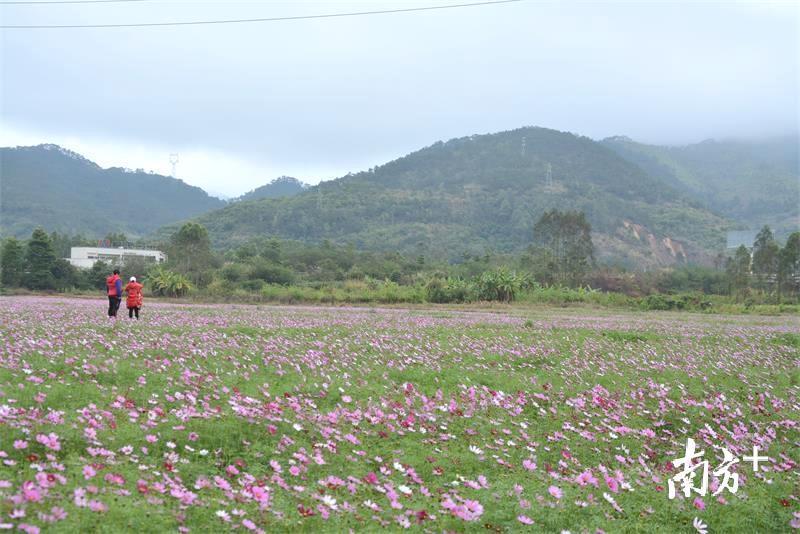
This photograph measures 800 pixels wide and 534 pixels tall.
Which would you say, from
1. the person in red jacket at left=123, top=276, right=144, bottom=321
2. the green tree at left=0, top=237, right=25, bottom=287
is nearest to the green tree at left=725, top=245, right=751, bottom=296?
the person in red jacket at left=123, top=276, right=144, bottom=321

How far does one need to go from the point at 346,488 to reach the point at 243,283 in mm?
46308

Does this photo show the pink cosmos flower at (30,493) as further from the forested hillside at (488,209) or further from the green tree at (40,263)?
the forested hillside at (488,209)

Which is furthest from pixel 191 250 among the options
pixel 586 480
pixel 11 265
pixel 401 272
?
pixel 586 480

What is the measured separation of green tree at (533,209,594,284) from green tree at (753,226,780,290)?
1455 cm

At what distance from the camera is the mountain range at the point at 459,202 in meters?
115

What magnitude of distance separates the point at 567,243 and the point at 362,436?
6084 centimetres

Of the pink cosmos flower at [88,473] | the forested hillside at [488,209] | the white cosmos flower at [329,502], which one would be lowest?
the white cosmos flower at [329,502]

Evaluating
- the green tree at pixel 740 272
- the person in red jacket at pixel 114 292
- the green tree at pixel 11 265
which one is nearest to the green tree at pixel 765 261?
the green tree at pixel 740 272

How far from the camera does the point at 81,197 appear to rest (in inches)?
6029

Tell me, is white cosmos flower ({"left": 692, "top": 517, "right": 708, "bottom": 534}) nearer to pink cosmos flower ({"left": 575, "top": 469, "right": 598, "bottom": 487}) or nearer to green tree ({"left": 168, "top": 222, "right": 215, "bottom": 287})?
pink cosmos flower ({"left": 575, "top": 469, "right": 598, "bottom": 487})

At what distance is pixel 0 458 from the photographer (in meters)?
4.75

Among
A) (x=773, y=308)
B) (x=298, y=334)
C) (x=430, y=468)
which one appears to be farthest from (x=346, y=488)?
(x=773, y=308)

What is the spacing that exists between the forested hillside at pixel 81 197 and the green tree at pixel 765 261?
101 meters

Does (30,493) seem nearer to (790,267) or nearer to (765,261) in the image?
(790,267)
